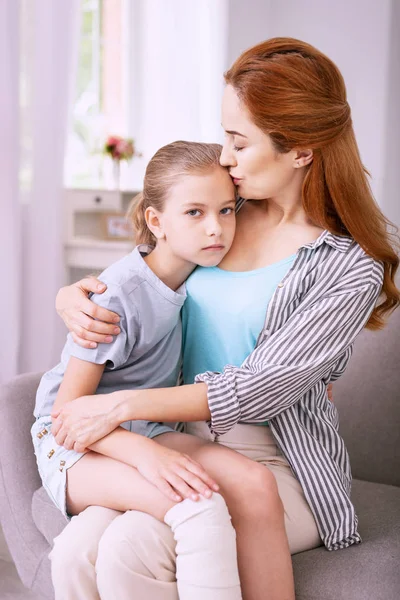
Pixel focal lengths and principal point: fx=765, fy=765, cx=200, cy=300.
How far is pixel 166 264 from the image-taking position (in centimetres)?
161

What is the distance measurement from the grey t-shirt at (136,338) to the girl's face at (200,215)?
90 millimetres

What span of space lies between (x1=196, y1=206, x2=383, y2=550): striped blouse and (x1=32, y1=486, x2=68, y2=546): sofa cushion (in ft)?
1.46

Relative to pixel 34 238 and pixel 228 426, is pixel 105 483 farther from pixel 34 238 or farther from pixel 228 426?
pixel 34 238

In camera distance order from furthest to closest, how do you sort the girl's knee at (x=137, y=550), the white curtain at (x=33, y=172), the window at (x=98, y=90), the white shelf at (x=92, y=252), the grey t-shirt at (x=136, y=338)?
the window at (x=98, y=90)
the white shelf at (x=92, y=252)
the white curtain at (x=33, y=172)
the grey t-shirt at (x=136, y=338)
the girl's knee at (x=137, y=550)

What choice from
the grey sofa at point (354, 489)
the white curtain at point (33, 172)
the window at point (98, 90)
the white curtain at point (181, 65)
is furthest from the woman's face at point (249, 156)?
the window at point (98, 90)

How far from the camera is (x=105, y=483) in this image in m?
1.41

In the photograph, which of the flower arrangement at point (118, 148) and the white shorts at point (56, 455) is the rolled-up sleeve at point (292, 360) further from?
the flower arrangement at point (118, 148)

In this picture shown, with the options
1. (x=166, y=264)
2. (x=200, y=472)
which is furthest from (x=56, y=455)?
(x=166, y=264)

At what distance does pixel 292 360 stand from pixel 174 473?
1.04ft

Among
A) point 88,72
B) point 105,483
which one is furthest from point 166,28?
point 105,483

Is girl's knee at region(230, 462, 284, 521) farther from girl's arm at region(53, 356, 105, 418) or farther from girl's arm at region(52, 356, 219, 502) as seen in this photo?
girl's arm at region(53, 356, 105, 418)

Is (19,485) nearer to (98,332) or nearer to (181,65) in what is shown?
(98,332)

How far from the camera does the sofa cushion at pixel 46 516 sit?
1.64 meters

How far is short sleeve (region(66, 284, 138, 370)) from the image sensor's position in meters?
1.48
